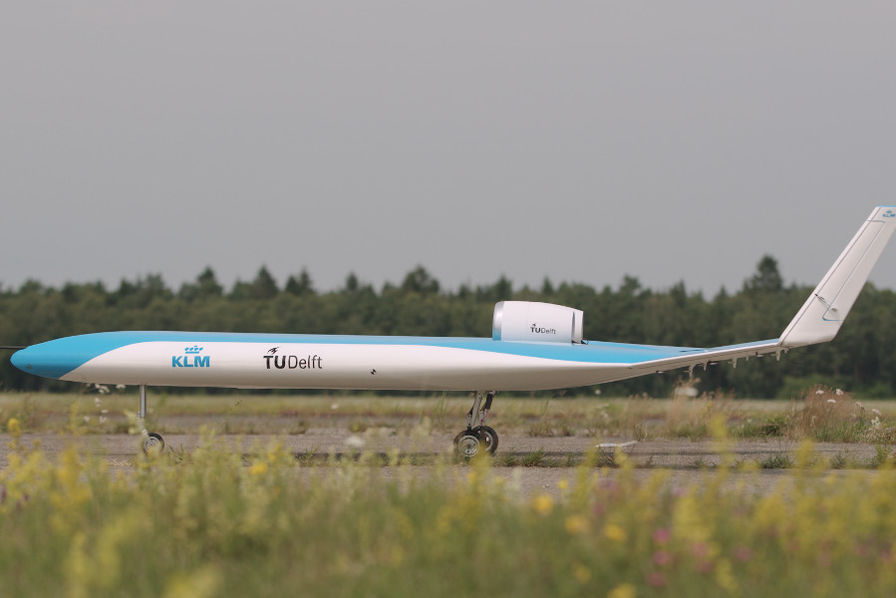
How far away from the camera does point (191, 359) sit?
14.1 m

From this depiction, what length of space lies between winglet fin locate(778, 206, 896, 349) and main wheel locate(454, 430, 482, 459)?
4559 millimetres

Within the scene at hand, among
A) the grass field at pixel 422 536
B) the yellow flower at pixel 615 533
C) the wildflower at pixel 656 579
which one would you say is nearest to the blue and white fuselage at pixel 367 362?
the grass field at pixel 422 536

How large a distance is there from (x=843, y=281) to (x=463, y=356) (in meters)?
5.43

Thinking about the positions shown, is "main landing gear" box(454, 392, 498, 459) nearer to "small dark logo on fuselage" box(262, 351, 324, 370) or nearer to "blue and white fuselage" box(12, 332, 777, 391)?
"blue and white fuselage" box(12, 332, 777, 391)

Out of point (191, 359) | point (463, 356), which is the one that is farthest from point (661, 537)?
point (191, 359)

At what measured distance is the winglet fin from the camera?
13297mm

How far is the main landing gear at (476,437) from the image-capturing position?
13.6 m

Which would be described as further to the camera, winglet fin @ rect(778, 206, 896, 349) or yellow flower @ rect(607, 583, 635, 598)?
winglet fin @ rect(778, 206, 896, 349)

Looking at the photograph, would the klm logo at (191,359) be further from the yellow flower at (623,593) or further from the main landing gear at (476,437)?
the yellow flower at (623,593)

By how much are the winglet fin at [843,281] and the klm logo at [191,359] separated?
328 inches

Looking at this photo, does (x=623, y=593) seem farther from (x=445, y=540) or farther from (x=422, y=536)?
(x=422, y=536)

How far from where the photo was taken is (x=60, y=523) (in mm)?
6219

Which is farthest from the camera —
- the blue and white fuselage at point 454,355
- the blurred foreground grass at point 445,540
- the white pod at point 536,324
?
the white pod at point 536,324

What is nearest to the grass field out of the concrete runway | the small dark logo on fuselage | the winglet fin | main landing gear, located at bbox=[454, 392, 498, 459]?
the concrete runway
